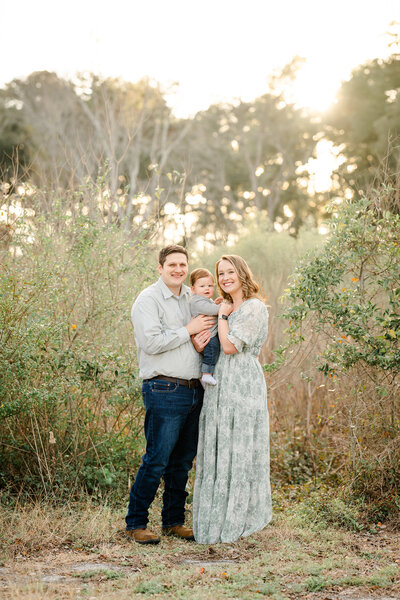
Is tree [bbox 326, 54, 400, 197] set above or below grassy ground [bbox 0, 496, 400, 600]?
above

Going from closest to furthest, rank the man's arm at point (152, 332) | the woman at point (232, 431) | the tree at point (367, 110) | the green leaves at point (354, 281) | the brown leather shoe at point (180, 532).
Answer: the man's arm at point (152, 332)
the woman at point (232, 431)
the brown leather shoe at point (180, 532)
the green leaves at point (354, 281)
the tree at point (367, 110)

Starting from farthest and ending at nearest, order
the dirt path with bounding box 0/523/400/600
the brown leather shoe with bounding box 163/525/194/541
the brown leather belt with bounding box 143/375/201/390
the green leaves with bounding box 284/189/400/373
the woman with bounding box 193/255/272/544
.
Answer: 1. the green leaves with bounding box 284/189/400/373
2. the brown leather shoe with bounding box 163/525/194/541
3. the woman with bounding box 193/255/272/544
4. the brown leather belt with bounding box 143/375/201/390
5. the dirt path with bounding box 0/523/400/600

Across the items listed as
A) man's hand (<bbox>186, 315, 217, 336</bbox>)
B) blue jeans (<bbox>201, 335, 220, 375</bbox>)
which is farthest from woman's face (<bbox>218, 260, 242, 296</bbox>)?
blue jeans (<bbox>201, 335, 220, 375</bbox>)

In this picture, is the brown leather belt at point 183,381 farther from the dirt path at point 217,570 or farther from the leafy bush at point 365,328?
the leafy bush at point 365,328

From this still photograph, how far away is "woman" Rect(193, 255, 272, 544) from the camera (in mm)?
4262

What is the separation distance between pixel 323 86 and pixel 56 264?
17.3 m

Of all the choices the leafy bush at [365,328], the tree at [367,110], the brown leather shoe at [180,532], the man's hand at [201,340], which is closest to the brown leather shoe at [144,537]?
the brown leather shoe at [180,532]

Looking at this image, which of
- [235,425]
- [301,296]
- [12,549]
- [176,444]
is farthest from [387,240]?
[12,549]

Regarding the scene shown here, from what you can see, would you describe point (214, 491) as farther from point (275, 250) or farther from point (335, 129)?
point (335, 129)

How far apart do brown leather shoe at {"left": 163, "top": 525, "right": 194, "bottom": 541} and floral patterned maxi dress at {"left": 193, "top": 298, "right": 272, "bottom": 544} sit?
74 mm

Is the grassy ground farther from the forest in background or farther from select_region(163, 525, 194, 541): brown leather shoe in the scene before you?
the forest in background

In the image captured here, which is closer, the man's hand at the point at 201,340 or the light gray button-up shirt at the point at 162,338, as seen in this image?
the light gray button-up shirt at the point at 162,338

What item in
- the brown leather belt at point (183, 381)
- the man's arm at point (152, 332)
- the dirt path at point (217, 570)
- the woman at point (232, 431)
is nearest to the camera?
the dirt path at point (217, 570)

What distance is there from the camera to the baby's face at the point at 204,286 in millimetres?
4359
